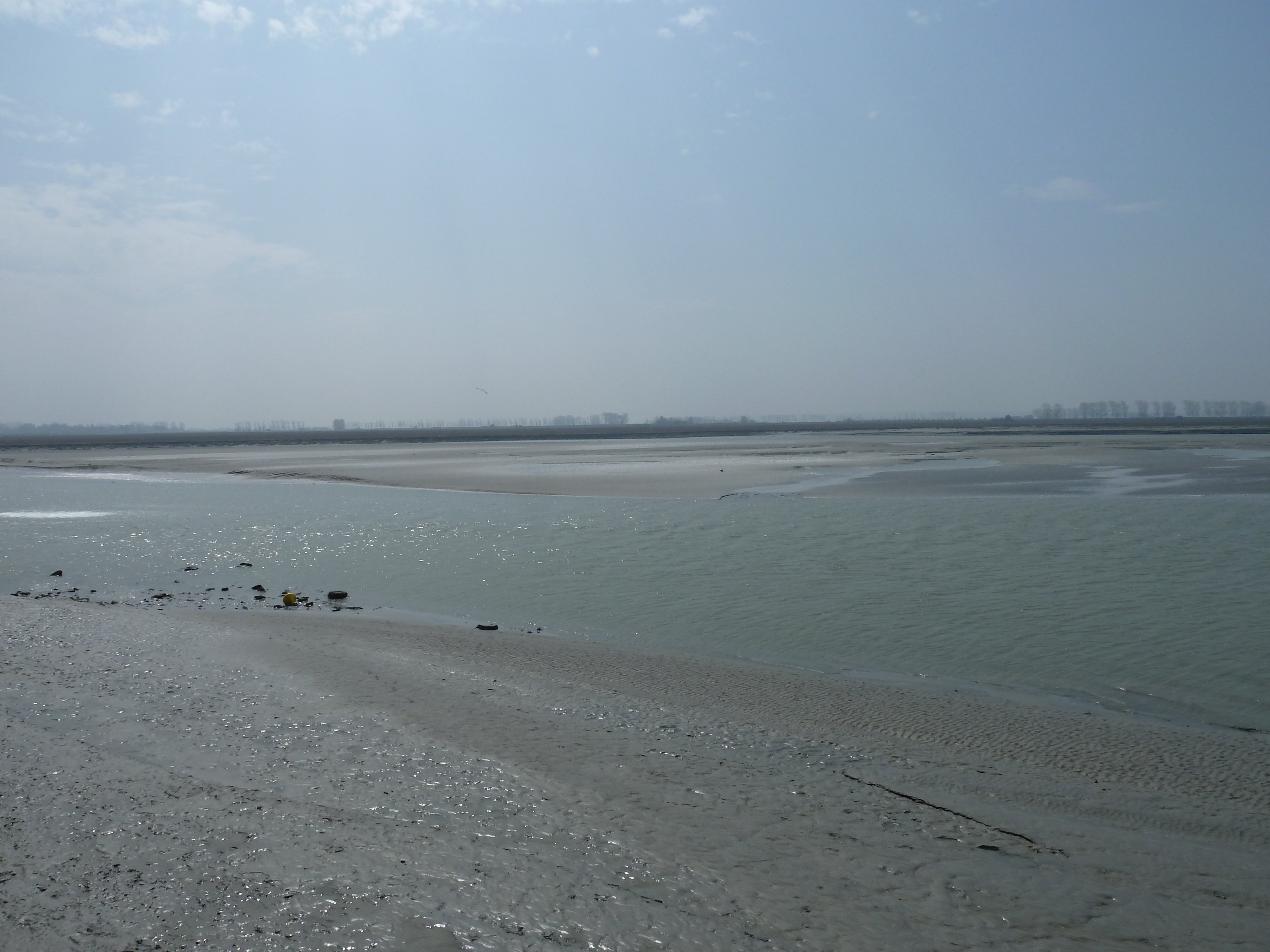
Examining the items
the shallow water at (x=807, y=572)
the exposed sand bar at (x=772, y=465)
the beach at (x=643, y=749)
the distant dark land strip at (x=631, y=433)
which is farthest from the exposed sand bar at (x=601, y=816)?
the distant dark land strip at (x=631, y=433)

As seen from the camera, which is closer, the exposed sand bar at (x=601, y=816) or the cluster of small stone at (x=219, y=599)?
the exposed sand bar at (x=601, y=816)

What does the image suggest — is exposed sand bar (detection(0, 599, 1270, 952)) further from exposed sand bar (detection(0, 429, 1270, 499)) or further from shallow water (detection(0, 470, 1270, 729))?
exposed sand bar (detection(0, 429, 1270, 499))

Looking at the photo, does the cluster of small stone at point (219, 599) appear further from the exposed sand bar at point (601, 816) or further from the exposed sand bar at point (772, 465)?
the exposed sand bar at point (772, 465)

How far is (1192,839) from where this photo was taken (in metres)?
5.96

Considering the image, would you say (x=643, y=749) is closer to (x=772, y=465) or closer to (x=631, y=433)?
(x=772, y=465)

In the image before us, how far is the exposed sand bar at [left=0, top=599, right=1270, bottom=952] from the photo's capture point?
466 cm

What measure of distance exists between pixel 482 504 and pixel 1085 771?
23582 mm

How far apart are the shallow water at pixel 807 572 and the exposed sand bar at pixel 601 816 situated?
185 centimetres

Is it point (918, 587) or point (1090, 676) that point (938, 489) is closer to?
point (918, 587)

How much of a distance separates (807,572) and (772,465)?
3156 cm

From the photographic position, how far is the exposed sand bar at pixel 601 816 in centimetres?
466

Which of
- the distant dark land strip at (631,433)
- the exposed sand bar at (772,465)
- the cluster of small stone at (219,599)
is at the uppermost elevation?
the distant dark land strip at (631,433)

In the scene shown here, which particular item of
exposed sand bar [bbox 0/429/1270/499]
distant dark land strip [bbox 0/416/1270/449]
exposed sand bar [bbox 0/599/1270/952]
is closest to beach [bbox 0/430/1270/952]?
exposed sand bar [bbox 0/599/1270/952]

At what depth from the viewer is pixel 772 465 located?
47.8 meters
